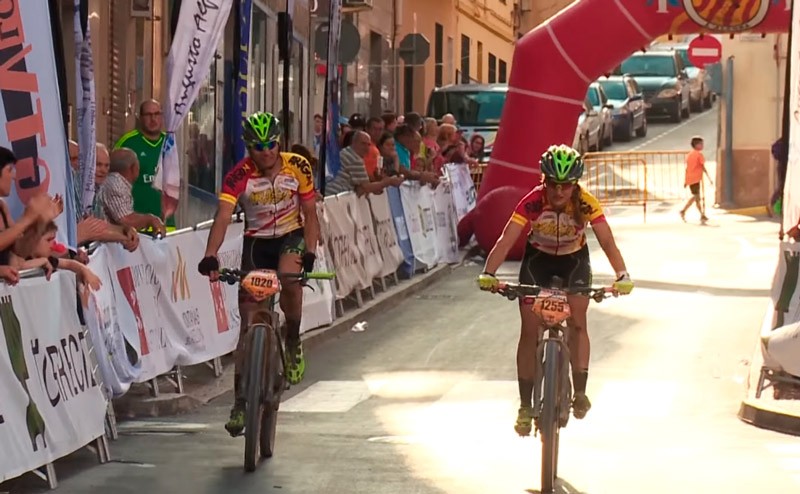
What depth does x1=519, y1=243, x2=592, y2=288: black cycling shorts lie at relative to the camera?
36.6 ft

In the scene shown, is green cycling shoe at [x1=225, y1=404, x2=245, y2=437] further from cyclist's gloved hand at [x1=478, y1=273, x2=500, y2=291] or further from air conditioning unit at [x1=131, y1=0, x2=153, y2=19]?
air conditioning unit at [x1=131, y1=0, x2=153, y2=19]

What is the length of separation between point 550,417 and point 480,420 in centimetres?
304

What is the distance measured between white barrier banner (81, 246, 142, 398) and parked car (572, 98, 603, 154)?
2989 centimetres

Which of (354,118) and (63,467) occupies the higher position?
(354,118)

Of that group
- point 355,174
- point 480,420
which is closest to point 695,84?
point 355,174

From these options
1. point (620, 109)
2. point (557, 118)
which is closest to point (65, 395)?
point (557, 118)

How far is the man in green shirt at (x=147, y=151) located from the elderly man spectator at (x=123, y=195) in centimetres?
105

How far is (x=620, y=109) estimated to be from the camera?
1919 inches

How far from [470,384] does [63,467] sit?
5.17m

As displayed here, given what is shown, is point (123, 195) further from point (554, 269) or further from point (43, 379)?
point (554, 269)

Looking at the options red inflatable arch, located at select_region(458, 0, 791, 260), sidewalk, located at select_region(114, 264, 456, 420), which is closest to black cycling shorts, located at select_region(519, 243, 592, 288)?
sidewalk, located at select_region(114, 264, 456, 420)

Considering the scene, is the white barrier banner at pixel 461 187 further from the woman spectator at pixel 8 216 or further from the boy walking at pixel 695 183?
the woman spectator at pixel 8 216

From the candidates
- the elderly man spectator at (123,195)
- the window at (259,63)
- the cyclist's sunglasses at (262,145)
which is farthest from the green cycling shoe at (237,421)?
the window at (259,63)

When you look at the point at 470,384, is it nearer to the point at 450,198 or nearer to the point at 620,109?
the point at 450,198
